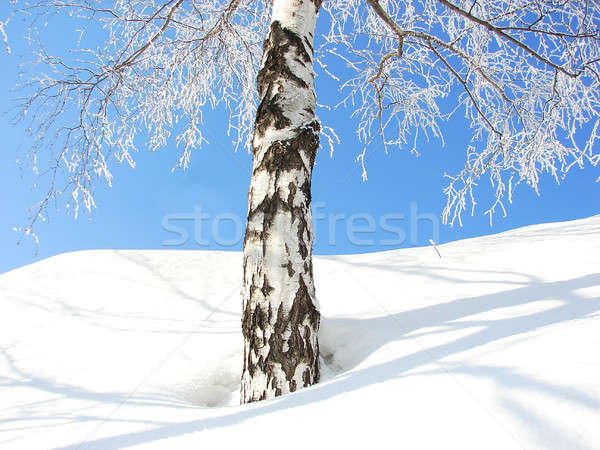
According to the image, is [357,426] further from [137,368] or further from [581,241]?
[581,241]

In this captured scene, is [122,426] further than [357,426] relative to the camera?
Yes

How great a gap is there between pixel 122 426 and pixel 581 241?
296 cm

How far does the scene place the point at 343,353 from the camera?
169 centimetres

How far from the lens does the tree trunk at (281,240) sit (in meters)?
1.48

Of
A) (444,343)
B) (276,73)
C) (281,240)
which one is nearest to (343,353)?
(444,343)

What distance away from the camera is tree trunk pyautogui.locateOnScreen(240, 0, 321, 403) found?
148 centimetres

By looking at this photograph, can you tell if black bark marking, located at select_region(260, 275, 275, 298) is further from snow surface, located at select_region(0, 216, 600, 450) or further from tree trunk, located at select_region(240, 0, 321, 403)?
snow surface, located at select_region(0, 216, 600, 450)

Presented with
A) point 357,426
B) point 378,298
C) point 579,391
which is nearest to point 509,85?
point 378,298

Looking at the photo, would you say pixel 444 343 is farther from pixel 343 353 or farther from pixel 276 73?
pixel 276 73

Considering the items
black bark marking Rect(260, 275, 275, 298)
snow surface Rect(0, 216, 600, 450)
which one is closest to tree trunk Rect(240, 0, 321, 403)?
black bark marking Rect(260, 275, 275, 298)

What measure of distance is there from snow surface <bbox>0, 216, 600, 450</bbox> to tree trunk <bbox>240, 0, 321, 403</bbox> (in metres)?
0.24

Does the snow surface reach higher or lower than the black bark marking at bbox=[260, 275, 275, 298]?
lower

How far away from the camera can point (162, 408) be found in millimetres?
1303

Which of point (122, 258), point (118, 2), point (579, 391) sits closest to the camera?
point (579, 391)
